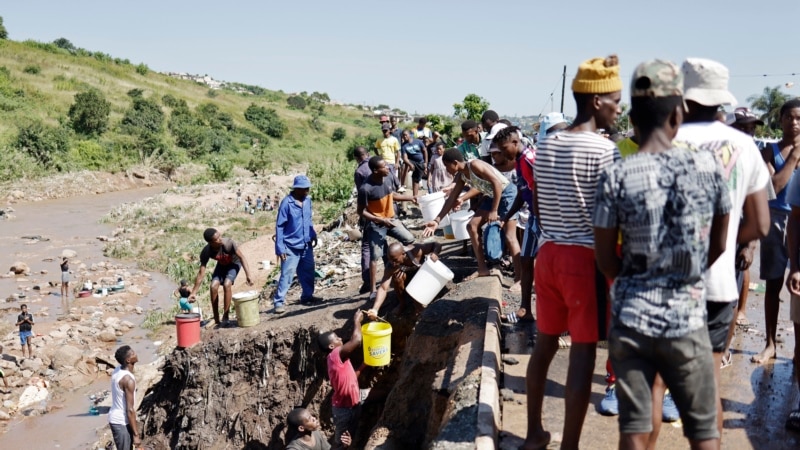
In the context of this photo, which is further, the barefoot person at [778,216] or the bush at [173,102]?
the bush at [173,102]

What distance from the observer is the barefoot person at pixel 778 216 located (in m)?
4.59

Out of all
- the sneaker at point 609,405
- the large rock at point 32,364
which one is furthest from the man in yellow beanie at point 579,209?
the large rock at point 32,364

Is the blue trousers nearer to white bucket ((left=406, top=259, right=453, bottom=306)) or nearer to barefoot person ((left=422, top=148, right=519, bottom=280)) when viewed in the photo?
white bucket ((left=406, top=259, right=453, bottom=306))

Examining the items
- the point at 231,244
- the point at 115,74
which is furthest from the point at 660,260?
the point at 115,74

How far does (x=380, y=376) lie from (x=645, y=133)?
19.3 feet

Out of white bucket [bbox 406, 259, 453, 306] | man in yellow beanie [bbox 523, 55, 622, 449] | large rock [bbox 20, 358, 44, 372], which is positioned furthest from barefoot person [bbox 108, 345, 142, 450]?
man in yellow beanie [bbox 523, 55, 622, 449]

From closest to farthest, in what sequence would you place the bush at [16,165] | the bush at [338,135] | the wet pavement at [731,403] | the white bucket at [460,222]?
the wet pavement at [731,403] → the white bucket at [460,222] → the bush at [16,165] → the bush at [338,135]

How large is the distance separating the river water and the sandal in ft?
29.9

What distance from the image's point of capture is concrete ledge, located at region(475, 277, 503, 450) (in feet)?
11.4

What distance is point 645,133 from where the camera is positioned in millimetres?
2326

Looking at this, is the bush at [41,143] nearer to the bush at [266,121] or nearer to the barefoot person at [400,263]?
the bush at [266,121]

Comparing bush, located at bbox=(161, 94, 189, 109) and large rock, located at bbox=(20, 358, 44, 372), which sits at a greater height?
bush, located at bbox=(161, 94, 189, 109)

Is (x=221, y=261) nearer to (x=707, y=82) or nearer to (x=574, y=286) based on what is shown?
(x=574, y=286)

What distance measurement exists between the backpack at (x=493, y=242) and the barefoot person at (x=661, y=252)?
434 cm
